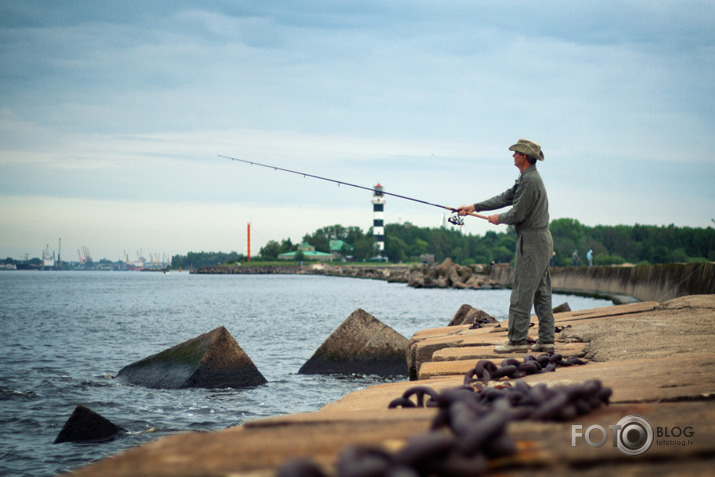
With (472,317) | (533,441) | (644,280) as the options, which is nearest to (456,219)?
(472,317)

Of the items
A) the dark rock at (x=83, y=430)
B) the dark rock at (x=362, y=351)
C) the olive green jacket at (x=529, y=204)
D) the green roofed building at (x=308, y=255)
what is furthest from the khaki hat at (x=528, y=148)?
the green roofed building at (x=308, y=255)

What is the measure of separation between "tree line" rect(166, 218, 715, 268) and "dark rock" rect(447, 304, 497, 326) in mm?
94621

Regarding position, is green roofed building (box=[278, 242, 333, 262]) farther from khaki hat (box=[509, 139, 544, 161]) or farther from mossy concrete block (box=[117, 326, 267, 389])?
khaki hat (box=[509, 139, 544, 161])

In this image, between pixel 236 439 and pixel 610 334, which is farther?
pixel 610 334

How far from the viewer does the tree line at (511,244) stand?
114 metres

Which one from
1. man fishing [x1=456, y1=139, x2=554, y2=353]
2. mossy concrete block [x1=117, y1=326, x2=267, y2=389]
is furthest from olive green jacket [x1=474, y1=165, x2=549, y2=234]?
mossy concrete block [x1=117, y1=326, x2=267, y2=389]

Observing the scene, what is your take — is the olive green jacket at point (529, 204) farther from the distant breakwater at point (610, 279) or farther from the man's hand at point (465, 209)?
the distant breakwater at point (610, 279)

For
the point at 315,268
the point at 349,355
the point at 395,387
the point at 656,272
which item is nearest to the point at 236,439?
the point at 395,387

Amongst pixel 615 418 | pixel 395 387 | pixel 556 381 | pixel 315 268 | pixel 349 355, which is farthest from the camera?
pixel 315 268

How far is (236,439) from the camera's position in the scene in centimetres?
173

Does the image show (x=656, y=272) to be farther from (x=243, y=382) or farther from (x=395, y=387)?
(x=395, y=387)

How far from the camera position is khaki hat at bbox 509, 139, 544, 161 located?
5789mm

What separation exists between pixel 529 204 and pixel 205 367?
5619 millimetres

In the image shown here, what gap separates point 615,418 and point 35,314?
30.8 m
